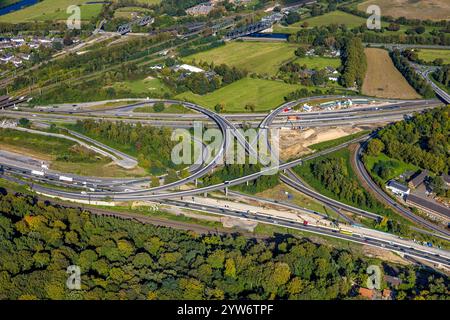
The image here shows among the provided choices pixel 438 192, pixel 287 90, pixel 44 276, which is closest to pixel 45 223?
pixel 44 276

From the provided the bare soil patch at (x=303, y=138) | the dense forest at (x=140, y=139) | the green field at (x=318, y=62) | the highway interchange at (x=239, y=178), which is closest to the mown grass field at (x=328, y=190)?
the highway interchange at (x=239, y=178)

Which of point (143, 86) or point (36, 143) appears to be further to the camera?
point (143, 86)

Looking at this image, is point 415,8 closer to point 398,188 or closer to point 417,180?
point 417,180

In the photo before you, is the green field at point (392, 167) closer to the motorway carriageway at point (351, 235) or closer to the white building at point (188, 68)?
the motorway carriageway at point (351, 235)

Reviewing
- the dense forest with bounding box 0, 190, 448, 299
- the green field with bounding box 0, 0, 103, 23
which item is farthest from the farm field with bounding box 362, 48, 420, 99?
the green field with bounding box 0, 0, 103, 23

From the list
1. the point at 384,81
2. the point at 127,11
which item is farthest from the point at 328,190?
the point at 127,11

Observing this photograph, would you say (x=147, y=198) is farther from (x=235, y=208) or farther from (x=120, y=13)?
(x=120, y=13)
